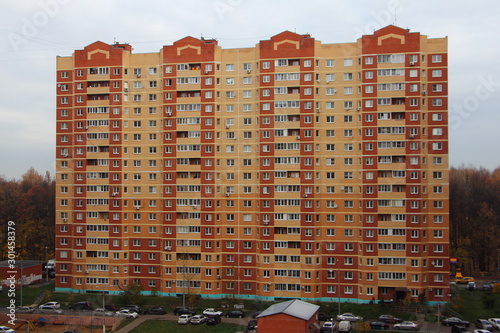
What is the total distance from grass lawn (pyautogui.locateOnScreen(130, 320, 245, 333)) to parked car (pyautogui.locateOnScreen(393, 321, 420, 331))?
13.0 meters

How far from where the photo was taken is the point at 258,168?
48344 millimetres

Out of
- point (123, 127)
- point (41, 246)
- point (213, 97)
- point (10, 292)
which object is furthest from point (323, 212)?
point (41, 246)

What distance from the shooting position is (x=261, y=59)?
158ft

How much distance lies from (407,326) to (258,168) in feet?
65.8

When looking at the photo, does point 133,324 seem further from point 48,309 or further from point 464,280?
point 464,280

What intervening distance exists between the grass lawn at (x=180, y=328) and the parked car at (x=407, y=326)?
42.7ft

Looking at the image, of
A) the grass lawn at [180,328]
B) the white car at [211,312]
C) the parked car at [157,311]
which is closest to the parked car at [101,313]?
the parked car at [157,311]

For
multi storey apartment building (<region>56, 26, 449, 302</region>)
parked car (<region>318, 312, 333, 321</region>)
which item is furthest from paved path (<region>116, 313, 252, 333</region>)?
parked car (<region>318, 312, 333, 321</region>)

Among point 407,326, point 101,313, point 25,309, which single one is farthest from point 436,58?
point 25,309

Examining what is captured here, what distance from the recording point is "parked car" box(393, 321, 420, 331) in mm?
39219

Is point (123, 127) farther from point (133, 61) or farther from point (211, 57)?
point (211, 57)

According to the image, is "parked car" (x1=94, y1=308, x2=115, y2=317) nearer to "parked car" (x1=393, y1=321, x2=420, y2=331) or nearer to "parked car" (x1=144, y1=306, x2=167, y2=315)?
"parked car" (x1=144, y1=306, x2=167, y2=315)

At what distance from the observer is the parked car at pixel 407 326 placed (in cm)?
3922

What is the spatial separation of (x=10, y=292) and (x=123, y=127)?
818 inches
